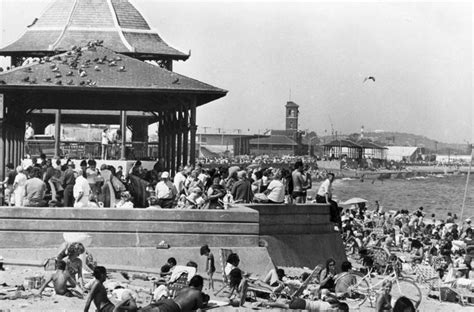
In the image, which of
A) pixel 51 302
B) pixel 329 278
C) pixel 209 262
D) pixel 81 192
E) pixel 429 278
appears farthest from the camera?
pixel 429 278

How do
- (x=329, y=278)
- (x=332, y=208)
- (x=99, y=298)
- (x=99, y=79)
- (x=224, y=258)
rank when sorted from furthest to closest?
(x=99, y=79), (x=332, y=208), (x=224, y=258), (x=329, y=278), (x=99, y=298)

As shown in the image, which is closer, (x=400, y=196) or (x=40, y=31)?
(x=40, y=31)

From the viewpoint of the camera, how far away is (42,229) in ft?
50.3

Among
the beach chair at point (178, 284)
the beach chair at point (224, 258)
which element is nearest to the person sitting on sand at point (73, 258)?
the beach chair at point (178, 284)

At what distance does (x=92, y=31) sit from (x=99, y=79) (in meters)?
14.9

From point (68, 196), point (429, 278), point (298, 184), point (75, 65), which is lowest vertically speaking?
point (429, 278)

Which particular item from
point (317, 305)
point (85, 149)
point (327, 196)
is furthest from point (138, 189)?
point (85, 149)

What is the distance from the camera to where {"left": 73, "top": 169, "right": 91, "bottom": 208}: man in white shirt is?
609 inches

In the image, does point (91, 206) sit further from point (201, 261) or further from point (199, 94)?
point (199, 94)

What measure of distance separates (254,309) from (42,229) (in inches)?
168

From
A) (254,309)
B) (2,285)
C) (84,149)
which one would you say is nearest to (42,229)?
(2,285)

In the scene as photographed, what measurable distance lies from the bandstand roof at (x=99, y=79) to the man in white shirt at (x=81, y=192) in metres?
5.81

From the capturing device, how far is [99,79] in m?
21.8

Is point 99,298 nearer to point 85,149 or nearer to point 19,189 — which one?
point 19,189
